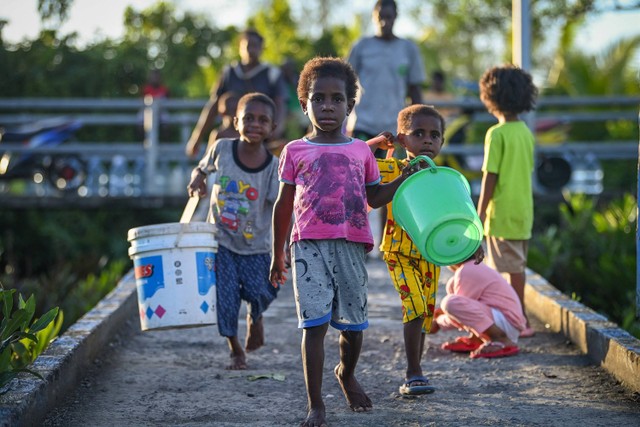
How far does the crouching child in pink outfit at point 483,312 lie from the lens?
6.14m

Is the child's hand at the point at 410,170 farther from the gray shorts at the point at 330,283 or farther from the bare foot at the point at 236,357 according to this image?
the bare foot at the point at 236,357

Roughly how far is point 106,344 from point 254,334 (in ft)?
3.35

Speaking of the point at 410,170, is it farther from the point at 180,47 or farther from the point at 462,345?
the point at 180,47

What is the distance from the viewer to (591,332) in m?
6.07

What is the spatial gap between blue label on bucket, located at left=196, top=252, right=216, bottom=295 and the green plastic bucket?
4.11 feet

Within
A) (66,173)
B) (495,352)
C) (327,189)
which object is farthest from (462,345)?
(66,173)

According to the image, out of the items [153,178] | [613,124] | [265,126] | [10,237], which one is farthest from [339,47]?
[265,126]

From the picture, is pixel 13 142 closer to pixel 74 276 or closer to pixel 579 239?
pixel 74 276

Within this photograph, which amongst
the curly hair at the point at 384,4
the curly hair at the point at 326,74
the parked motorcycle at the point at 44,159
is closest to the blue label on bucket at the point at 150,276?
A: the curly hair at the point at 326,74

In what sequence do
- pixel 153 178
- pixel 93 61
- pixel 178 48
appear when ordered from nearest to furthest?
pixel 153 178, pixel 93 61, pixel 178 48

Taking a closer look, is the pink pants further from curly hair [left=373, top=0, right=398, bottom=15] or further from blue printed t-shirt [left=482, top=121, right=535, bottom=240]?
curly hair [left=373, top=0, right=398, bottom=15]

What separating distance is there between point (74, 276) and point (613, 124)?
42.9ft

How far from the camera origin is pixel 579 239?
35.0 feet

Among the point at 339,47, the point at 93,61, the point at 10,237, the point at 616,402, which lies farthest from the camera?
the point at 339,47
